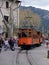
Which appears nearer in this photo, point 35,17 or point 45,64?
point 45,64

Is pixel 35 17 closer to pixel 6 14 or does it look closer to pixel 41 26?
pixel 41 26

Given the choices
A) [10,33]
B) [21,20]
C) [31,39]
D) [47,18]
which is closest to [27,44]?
[31,39]

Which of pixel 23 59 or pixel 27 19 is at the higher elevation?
pixel 23 59

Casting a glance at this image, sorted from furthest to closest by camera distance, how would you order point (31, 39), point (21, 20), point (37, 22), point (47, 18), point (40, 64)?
point (47, 18) → point (37, 22) → point (21, 20) → point (31, 39) → point (40, 64)

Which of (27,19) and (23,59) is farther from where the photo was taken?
(27,19)

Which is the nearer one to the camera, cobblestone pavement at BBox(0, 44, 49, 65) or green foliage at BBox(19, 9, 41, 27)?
cobblestone pavement at BBox(0, 44, 49, 65)

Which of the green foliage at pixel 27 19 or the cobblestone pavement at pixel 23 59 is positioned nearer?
the cobblestone pavement at pixel 23 59

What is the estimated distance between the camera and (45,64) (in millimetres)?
24312

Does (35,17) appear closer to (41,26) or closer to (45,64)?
(41,26)

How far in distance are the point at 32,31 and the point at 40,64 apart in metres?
24.0

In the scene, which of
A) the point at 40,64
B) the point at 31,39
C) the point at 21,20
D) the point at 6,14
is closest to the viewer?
the point at 40,64

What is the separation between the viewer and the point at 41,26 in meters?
106

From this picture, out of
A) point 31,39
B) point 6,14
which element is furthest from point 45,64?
point 6,14

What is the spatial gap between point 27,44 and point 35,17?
6126 cm
